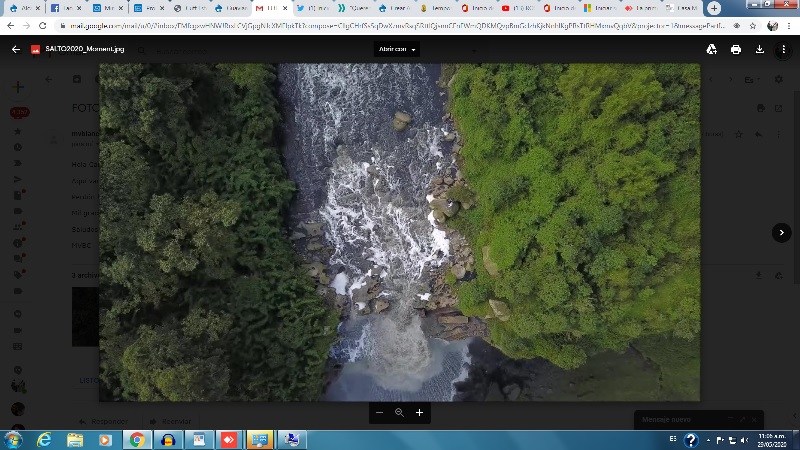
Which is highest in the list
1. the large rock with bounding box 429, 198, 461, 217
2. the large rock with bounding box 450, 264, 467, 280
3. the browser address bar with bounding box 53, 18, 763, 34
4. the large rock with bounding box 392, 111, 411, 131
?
the browser address bar with bounding box 53, 18, 763, 34

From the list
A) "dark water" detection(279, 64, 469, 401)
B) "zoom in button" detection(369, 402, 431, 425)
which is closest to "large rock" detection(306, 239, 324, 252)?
"dark water" detection(279, 64, 469, 401)

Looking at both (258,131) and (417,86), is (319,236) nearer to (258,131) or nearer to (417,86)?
(258,131)

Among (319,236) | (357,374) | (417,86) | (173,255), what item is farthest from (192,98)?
(357,374)

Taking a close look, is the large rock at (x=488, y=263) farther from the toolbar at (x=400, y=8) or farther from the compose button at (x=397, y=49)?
the toolbar at (x=400, y=8)

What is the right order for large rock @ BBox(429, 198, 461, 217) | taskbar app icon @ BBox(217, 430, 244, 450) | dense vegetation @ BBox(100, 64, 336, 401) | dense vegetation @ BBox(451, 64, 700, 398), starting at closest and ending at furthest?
taskbar app icon @ BBox(217, 430, 244, 450) → dense vegetation @ BBox(100, 64, 336, 401) → dense vegetation @ BBox(451, 64, 700, 398) → large rock @ BBox(429, 198, 461, 217)

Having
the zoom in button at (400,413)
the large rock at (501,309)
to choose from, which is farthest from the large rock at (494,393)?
the zoom in button at (400,413)

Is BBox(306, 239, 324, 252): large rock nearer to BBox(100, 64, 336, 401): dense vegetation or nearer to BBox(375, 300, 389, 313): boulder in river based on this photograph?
BBox(100, 64, 336, 401): dense vegetation
